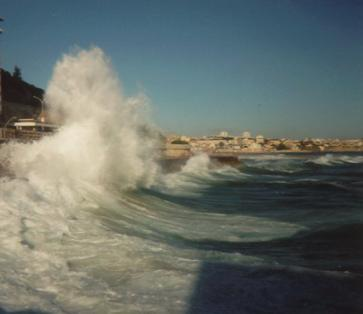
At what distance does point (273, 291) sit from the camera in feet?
16.8

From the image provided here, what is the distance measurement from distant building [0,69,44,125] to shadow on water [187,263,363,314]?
51.9 meters

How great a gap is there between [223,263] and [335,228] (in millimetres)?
5074

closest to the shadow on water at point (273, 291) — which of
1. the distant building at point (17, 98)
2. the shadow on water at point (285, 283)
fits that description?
the shadow on water at point (285, 283)

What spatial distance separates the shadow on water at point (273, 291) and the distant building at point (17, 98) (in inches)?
2045

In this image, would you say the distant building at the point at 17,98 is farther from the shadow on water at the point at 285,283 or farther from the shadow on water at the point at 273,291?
the shadow on water at the point at 273,291

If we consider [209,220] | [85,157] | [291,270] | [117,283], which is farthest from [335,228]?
[85,157]

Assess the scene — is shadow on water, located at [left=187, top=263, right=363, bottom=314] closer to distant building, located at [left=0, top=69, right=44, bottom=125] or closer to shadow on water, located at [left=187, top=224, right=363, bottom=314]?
shadow on water, located at [left=187, top=224, right=363, bottom=314]

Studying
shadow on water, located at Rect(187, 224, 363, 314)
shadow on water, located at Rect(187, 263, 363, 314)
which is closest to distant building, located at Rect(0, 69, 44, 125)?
shadow on water, located at Rect(187, 224, 363, 314)

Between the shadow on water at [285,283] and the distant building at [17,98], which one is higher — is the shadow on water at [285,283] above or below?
below

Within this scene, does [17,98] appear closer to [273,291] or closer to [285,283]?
[285,283]

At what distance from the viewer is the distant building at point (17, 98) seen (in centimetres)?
5484

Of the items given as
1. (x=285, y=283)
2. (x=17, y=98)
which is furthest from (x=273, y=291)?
(x=17, y=98)

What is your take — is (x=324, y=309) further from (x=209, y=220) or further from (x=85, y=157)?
(x=85, y=157)

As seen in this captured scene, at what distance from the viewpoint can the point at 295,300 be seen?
4.87 m
